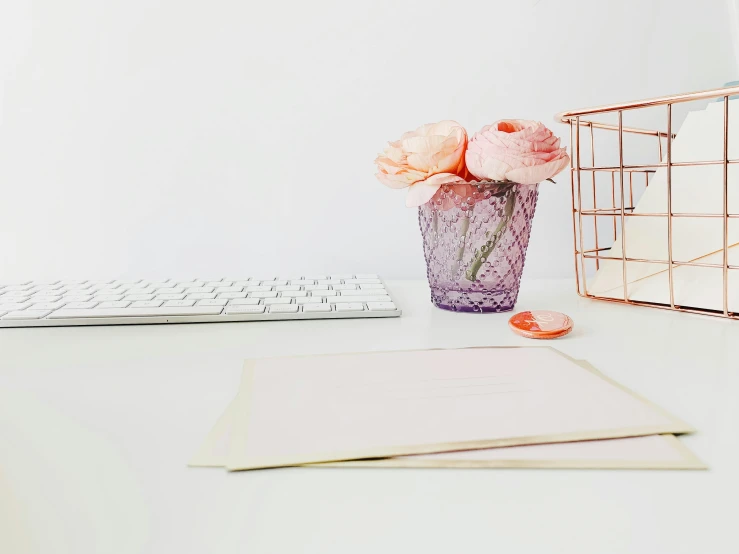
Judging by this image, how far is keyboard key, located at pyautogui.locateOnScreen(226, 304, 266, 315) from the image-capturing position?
2.13 ft

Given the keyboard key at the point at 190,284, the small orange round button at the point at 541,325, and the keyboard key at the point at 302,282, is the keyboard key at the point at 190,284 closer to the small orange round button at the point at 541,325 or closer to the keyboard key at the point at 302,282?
the keyboard key at the point at 302,282

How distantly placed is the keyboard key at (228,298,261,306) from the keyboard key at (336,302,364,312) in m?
0.10

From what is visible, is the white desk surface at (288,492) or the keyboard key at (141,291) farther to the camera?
the keyboard key at (141,291)

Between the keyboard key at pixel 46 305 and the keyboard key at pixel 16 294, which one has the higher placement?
the keyboard key at pixel 16 294

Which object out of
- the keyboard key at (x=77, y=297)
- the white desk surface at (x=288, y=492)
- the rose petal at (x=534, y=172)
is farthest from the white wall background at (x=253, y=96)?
the white desk surface at (x=288, y=492)

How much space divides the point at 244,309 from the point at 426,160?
0.27 meters

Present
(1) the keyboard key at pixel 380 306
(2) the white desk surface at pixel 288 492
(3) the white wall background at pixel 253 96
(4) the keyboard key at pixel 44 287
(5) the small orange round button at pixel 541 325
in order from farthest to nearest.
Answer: (3) the white wall background at pixel 253 96, (4) the keyboard key at pixel 44 287, (1) the keyboard key at pixel 380 306, (5) the small orange round button at pixel 541 325, (2) the white desk surface at pixel 288 492

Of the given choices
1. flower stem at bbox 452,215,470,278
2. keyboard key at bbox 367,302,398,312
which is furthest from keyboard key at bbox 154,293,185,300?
flower stem at bbox 452,215,470,278

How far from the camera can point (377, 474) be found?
0.30 m

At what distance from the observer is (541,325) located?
1.89 ft

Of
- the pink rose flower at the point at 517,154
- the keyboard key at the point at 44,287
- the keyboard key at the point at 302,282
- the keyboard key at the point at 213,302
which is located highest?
the pink rose flower at the point at 517,154

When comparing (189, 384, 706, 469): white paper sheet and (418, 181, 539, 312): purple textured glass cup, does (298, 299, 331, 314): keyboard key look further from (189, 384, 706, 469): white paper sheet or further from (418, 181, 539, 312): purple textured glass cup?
(189, 384, 706, 469): white paper sheet

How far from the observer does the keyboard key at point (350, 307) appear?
2.16 feet

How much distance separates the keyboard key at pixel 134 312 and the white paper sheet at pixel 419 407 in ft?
0.66
